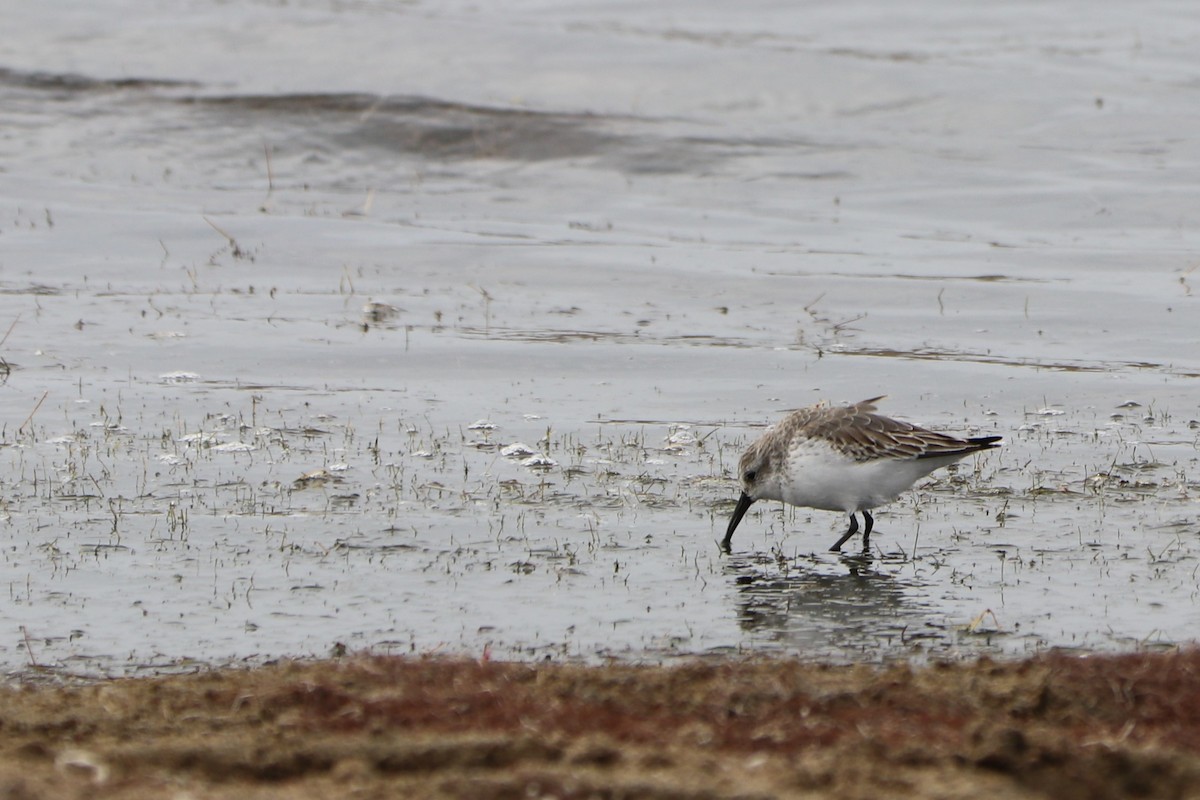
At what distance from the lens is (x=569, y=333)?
17672mm

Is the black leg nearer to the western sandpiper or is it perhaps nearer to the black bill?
the western sandpiper

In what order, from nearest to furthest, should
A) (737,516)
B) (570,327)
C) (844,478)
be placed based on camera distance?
(844,478) → (737,516) → (570,327)

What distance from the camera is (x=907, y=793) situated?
5.35 meters

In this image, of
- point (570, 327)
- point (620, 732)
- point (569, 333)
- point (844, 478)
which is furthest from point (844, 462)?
point (570, 327)

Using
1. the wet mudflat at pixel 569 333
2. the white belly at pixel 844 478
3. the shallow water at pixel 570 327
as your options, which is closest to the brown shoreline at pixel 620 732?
the wet mudflat at pixel 569 333

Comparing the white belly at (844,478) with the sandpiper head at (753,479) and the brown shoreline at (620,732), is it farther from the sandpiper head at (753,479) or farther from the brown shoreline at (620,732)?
the brown shoreline at (620,732)

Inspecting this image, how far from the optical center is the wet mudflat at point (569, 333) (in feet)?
30.9

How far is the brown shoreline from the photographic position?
5484 millimetres

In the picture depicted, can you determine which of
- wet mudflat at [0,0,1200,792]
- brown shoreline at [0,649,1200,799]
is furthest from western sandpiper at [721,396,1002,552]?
brown shoreline at [0,649,1200,799]

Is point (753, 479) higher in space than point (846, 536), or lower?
higher

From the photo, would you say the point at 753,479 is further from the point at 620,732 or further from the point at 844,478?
the point at 620,732

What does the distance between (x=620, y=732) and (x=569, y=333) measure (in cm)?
1171

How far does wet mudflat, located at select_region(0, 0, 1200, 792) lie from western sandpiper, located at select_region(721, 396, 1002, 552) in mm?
364

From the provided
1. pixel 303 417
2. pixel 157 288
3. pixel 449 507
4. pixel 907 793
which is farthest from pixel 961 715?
pixel 157 288
